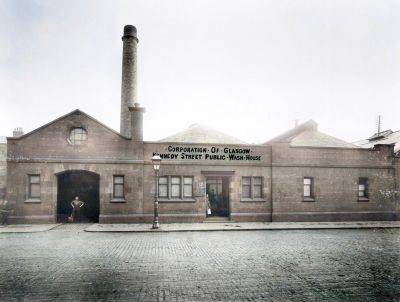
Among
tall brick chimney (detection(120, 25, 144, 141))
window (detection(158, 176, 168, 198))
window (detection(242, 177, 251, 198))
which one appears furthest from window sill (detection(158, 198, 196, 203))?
tall brick chimney (detection(120, 25, 144, 141))

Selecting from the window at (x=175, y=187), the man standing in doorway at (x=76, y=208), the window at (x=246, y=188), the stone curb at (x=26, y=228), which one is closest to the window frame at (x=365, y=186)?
the window at (x=246, y=188)

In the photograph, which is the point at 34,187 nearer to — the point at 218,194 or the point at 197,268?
the point at 218,194

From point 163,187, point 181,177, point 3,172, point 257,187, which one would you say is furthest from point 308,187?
point 3,172

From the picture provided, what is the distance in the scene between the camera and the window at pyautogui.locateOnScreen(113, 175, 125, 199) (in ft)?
57.4

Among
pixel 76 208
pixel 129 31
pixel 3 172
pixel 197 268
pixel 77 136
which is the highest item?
pixel 129 31

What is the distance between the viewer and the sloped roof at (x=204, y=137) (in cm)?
2431

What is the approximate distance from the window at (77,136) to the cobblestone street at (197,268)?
5959mm

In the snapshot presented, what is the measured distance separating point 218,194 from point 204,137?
5.89 meters

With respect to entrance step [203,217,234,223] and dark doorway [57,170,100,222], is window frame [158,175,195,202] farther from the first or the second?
dark doorway [57,170,100,222]

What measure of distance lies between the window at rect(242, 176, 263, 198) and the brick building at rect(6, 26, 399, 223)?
0.07 m

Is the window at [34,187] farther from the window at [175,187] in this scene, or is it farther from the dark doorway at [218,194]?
the dark doorway at [218,194]

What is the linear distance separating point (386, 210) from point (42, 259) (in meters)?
21.0

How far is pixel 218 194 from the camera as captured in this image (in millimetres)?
21578

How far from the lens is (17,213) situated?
1639cm
